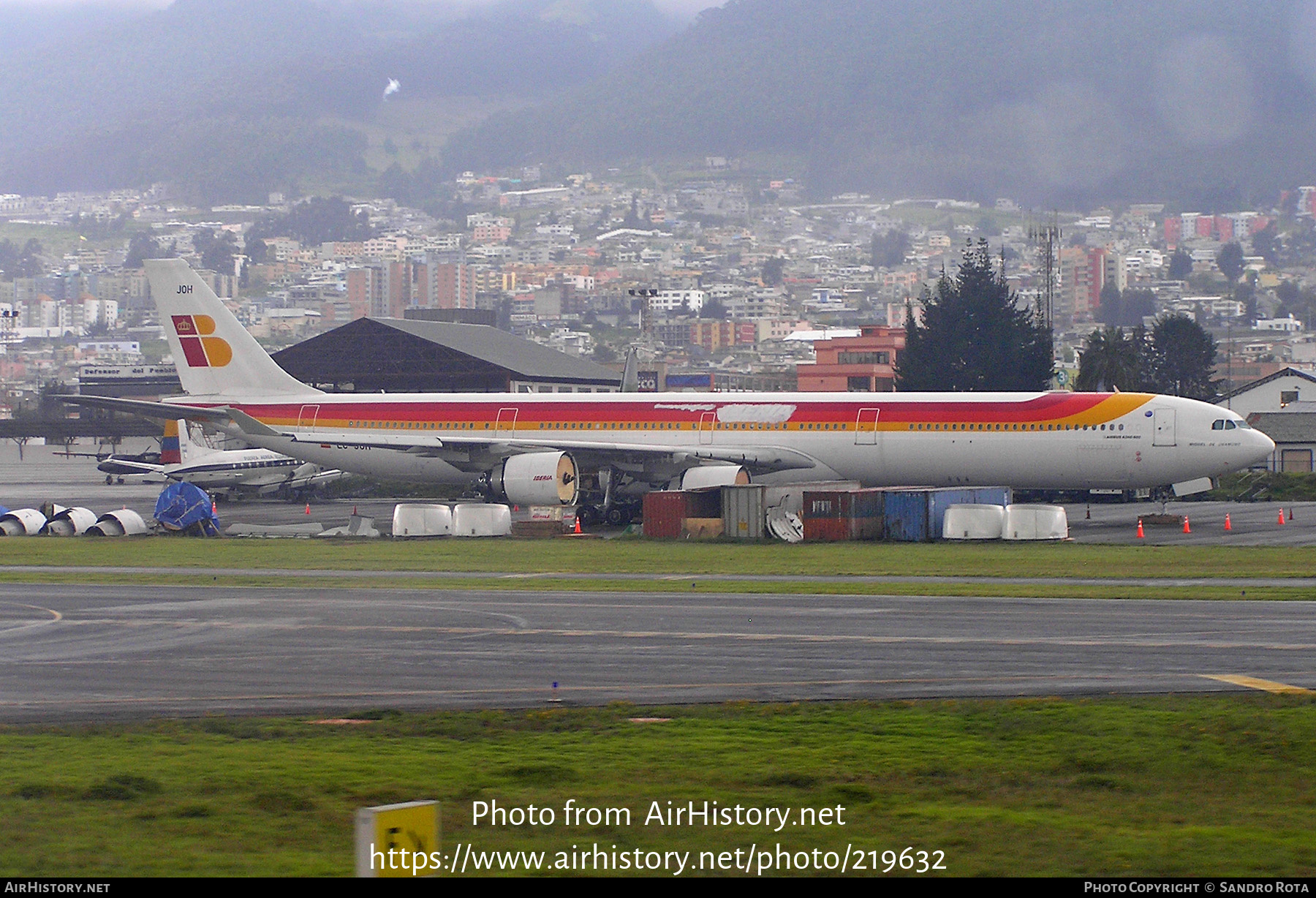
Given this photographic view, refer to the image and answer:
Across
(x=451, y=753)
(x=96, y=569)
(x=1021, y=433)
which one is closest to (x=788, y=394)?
(x=1021, y=433)

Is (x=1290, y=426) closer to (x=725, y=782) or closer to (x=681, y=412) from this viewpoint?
(x=681, y=412)

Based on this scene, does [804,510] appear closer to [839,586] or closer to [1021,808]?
[839,586]

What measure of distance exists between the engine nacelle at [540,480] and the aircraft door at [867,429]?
9874 mm

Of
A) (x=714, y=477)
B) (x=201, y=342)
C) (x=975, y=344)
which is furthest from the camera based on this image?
(x=975, y=344)

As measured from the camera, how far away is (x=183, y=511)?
4881 centimetres

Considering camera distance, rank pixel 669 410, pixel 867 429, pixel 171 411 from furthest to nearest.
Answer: pixel 171 411, pixel 669 410, pixel 867 429

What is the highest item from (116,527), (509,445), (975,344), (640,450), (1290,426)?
(975,344)

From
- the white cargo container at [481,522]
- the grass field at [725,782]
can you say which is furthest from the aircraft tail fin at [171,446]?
the grass field at [725,782]

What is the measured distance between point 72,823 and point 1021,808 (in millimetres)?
7632

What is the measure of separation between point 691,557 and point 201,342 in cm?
2724

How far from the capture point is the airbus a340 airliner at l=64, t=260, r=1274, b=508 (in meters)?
46.8

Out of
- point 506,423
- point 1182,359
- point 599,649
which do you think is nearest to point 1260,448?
point 506,423

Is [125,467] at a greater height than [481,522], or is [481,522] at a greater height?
[125,467]

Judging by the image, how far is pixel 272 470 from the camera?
225 ft
